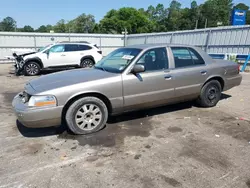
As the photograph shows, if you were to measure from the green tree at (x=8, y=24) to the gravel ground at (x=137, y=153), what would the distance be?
126887 mm

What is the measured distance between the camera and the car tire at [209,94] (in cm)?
520

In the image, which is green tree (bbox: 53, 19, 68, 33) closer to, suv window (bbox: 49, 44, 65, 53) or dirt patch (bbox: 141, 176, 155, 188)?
suv window (bbox: 49, 44, 65, 53)

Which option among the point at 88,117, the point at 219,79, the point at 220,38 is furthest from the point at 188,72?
the point at 220,38

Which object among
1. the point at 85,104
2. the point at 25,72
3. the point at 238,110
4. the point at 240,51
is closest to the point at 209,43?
the point at 240,51

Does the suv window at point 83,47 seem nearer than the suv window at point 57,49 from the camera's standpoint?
No

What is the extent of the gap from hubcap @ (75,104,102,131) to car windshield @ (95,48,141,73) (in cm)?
89

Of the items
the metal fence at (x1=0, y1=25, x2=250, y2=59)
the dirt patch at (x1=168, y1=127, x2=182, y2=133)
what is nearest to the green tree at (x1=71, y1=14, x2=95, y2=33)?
the metal fence at (x1=0, y1=25, x2=250, y2=59)

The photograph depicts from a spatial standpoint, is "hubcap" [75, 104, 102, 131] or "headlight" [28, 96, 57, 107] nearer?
"headlight" [28, 96, 57, 107]

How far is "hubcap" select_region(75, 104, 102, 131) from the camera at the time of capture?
3.87 metres

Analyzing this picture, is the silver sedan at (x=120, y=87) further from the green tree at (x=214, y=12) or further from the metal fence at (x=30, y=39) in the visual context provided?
the green tree at (x=214, y=12)

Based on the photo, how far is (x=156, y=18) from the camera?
105 meters

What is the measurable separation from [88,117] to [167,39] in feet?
51.9

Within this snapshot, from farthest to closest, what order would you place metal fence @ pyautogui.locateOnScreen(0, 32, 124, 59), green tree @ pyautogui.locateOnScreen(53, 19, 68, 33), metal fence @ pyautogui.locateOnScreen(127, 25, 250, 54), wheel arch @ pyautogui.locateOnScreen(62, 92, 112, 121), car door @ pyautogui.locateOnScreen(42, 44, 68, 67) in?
green tree @ pyautogui.locateOnScreen(53, 19, 68, 33) < metal fence @ pyautogui.locateOnScreen(0, 32, 124, 59) < metal fence @ pyautogui.locateOnScreen(127, 25, 250, 54) < car door @ pyautogui.locateOnScreen(42, 44, 68, 67) < wheel arch @ pyautogui.locateOnScreen(62, 92, 112, 121)

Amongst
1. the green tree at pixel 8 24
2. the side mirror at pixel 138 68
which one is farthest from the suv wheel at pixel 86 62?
the green tree at pixel 8 24
